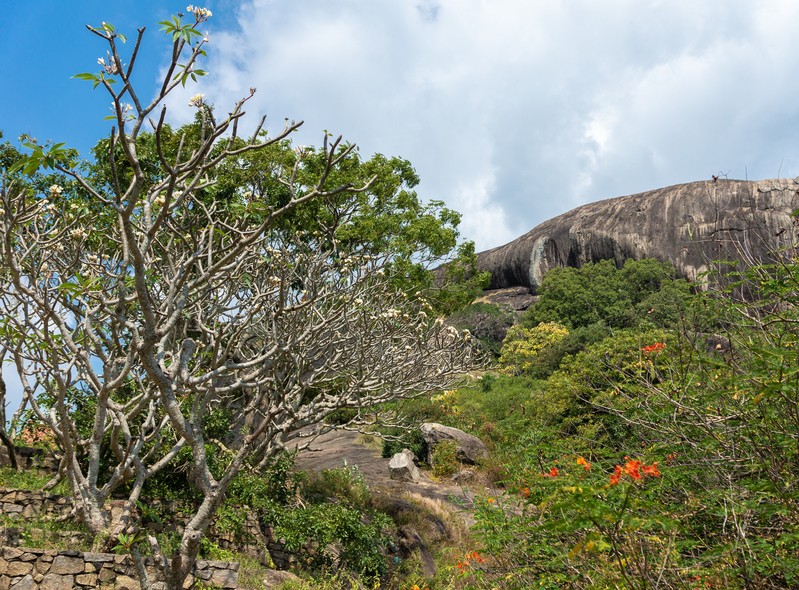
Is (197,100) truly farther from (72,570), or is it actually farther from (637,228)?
(637,228)

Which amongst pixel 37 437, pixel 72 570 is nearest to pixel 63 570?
pixel 72 570

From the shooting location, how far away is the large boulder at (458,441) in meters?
19.8

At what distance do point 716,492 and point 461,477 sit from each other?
14.7m

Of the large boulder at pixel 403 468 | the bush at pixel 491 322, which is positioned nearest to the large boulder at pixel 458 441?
the large boulder at pixel 403 468

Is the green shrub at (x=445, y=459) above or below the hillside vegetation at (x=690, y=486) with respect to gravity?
below

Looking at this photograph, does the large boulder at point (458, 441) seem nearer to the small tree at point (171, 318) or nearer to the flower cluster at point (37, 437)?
the small tree at point (171, 318)

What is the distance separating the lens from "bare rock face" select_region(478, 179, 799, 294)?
119 ft

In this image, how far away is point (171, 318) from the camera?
21.6 feet

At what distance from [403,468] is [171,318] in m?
13.3

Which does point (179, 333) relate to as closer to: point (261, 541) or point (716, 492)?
point (261, 541)

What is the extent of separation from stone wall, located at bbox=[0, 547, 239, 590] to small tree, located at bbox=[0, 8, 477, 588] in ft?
1.64

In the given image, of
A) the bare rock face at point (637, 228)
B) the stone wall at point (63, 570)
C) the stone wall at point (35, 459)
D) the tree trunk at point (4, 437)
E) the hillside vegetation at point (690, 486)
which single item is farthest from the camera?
the bare rock face at point (637, 228)

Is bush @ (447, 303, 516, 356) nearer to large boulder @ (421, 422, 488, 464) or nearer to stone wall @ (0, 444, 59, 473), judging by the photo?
large boulder @ (421, 422, 488, 464)

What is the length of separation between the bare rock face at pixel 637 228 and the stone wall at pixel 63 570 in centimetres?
3234
